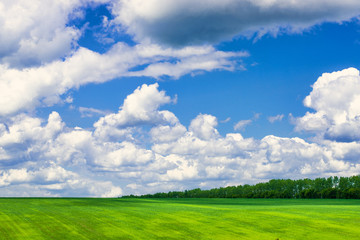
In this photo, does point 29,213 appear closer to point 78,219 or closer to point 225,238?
point 78,219

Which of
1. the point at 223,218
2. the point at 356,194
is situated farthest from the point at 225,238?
the point at 356,194

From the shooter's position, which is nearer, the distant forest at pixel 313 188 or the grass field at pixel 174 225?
the grass field at pixel 174 225

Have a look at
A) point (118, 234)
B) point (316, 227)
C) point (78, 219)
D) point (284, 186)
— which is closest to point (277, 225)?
point (316, 227)

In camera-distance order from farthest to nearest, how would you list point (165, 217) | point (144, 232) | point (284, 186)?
point (284, 186) → point (165, 217) → point (144, 232)

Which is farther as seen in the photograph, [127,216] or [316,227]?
[127,216]

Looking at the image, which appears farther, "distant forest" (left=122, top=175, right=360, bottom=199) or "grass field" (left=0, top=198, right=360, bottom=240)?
"distant forest" (left=122, top=175, right=360, bottom=199)

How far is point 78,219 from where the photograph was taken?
41688 millimetres

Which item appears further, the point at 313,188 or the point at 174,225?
the point at 313,188

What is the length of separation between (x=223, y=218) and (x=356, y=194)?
345ft

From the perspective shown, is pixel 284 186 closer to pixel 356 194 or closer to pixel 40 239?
pixel 356 194

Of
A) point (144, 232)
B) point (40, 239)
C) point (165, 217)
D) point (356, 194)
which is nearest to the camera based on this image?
point (40, 239)

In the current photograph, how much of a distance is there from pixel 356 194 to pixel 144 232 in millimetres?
116998

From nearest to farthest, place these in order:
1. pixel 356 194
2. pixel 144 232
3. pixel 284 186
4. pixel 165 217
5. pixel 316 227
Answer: pixel 144 232
pixel 316 227
pixel 165 217
pixel 356 194
pixel 284 186

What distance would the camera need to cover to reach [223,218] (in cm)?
4438
